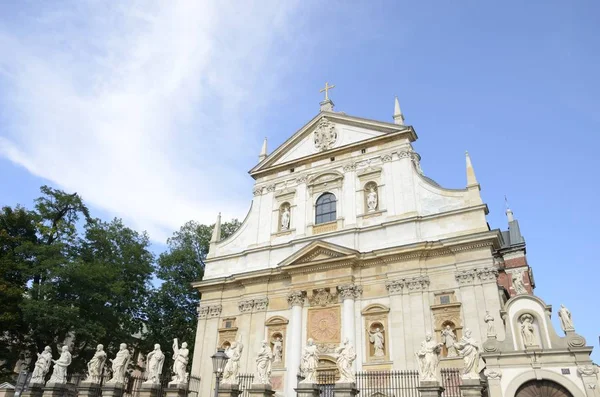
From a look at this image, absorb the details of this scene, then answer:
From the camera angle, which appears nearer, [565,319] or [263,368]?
[565,319]

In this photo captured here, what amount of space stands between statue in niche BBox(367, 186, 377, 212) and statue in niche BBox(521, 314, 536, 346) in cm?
870

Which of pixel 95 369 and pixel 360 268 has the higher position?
pixel 360 268

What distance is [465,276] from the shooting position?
16812mm

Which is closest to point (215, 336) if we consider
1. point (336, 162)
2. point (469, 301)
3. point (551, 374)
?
point (336, 162)

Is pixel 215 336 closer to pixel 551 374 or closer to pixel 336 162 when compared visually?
pixel 336 162

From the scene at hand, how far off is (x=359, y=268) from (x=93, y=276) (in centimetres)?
1305

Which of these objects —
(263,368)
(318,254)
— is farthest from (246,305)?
(263,368)

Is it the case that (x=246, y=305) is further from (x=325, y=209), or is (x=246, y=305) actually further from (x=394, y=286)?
(x=394, y=286)

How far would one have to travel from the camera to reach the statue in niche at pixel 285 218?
72.8 ft

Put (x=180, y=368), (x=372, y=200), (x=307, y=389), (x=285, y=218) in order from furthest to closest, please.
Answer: (x=285, y=218) < (x=372, y=200) < (x=180, y=368) < (x=307, y=389)

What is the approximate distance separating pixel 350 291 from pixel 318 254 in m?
2.23

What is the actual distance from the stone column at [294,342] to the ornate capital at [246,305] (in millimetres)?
2181

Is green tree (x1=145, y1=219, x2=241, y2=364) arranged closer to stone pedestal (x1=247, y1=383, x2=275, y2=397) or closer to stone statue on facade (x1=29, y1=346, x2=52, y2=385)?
stone statue on facade (x1=29, y1=346, x2=52, y2=385)

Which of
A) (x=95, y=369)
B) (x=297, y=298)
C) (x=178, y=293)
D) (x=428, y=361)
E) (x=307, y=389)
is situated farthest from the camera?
(x=178, y=293)
